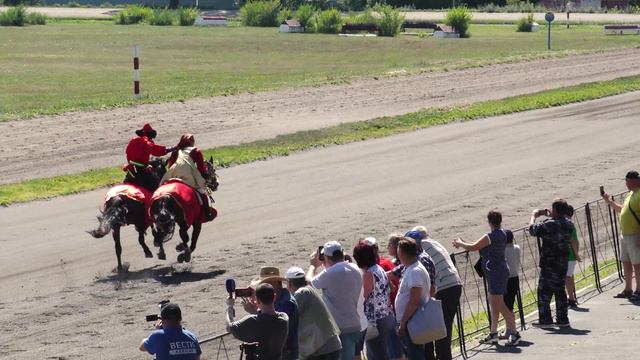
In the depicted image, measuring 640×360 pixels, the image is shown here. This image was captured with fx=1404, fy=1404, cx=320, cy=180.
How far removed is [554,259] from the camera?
50.4ft

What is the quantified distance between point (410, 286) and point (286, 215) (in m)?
11.5

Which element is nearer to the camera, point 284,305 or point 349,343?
point 284,305

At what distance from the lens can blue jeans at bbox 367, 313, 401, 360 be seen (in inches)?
487

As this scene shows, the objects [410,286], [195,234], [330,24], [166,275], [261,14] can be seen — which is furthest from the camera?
[261,14]

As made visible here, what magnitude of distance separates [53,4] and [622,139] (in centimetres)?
8181

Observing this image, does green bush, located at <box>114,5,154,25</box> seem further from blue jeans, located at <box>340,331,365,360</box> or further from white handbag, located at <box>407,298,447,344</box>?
blue jeans, located at <box>340,331,365,360</box>

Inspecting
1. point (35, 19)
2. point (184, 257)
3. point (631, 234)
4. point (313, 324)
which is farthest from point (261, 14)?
point (313, 324)

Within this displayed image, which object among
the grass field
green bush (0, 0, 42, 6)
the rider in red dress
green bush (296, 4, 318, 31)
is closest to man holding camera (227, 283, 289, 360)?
the rider in red dress

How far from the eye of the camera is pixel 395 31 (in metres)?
71.9

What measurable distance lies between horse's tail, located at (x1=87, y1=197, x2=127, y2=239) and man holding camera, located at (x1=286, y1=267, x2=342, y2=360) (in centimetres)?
800

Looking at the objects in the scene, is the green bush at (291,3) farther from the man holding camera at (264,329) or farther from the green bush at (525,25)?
the man holding camera at (264,329)

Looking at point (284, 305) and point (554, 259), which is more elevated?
point (284, 305)

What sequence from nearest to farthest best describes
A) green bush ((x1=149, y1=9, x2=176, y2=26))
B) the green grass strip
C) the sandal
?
1. the sandal
2. the green grass strip
3. green bush ((x1=149, y1=9, x2=176, y2=26))

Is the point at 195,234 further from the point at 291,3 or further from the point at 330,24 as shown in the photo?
the point at 291,3
